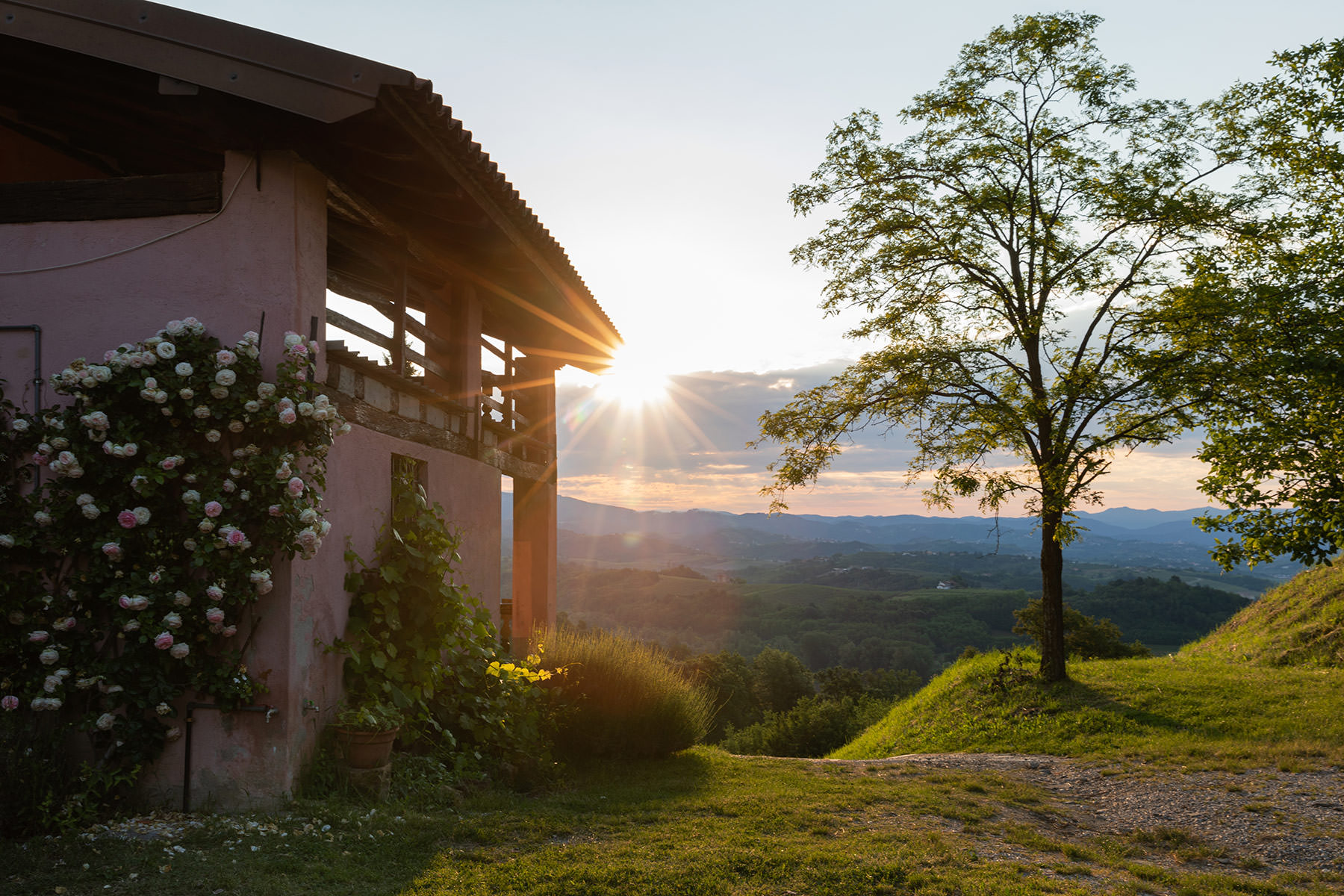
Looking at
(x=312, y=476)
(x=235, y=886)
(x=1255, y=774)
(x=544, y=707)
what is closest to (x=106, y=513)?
(x=312, y=476)

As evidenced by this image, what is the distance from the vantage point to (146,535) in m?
4.89

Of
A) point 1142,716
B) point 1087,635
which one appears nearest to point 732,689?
point 1087,635

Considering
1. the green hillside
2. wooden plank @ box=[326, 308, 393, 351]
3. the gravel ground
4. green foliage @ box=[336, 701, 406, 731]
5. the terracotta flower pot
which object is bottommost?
the green hillside

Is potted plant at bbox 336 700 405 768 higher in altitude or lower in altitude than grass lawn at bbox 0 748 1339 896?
higher

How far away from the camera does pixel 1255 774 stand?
24.9 ft

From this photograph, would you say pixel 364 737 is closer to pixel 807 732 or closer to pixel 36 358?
pixel 36 358

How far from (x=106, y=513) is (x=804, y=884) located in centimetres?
462

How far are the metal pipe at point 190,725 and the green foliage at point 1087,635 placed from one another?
58.3 feet

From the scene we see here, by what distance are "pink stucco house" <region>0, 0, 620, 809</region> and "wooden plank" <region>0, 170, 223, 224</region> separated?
0.04 feet

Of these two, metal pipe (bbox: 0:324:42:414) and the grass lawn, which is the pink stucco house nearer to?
metal pipe (bbox: 0:324:42:414)

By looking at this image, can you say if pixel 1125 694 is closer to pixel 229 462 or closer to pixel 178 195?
pixel 229 462

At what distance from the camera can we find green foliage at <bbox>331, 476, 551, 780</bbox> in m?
5.95

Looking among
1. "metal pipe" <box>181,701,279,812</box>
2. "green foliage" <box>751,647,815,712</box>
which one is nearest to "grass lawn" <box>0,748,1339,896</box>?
"metal pipe" <box>181,701,279,812</box>

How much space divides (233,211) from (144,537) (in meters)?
2.17
